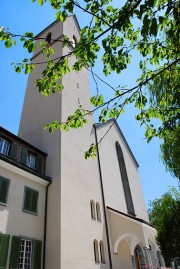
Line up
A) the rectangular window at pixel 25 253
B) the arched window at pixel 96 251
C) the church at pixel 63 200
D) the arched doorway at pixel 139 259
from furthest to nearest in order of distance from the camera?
the arched doorway at pixel 139 259, the arched window at pixel 96 251, the church at pixel 63 200, the rectangular window at pixel 25 253

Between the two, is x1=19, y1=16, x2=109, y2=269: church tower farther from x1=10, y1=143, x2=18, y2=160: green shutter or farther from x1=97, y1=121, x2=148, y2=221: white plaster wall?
x1=10, y1=143, x2=18, y2=160: green shutter

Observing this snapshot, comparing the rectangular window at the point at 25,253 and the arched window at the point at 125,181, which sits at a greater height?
the arched window at the point at 125,181

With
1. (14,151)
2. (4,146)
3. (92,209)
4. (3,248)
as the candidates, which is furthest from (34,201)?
(92,209)

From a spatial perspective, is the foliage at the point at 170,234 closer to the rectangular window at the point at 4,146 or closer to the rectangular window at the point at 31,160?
the rectangular window at the point at 31,160

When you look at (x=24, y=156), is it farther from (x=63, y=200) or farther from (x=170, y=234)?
(x=170, y=234)

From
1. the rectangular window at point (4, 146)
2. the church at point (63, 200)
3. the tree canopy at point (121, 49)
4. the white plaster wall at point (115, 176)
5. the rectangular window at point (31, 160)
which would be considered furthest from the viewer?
the white plaster wall at point (115, 176)

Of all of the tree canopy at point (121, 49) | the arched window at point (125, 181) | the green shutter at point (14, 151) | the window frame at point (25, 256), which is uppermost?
the arched window at point (125, 181)

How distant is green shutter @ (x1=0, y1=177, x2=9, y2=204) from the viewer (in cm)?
1011

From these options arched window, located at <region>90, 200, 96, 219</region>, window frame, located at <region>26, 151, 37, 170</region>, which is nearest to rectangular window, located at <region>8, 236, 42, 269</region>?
window frame, located at <region>26, 151, 37, 170</region>

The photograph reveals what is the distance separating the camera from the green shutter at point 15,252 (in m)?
9.22

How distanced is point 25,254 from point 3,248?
4.74ft

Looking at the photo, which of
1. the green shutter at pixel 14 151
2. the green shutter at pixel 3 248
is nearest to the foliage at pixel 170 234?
the green shutter at pixel 3 248

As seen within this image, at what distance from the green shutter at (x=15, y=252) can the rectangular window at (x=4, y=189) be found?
163 centimetres

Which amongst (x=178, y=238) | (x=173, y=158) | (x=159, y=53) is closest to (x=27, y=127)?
(x=173, y=158)
